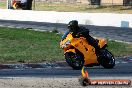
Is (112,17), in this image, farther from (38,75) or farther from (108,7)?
(38,75)

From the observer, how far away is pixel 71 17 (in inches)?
1581

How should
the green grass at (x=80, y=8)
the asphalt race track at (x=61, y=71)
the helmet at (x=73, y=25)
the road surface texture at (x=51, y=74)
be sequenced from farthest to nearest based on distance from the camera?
the green grass at (x=80, y=8) → the helmet at (x=73, y=25) → the asphalt race track at (x=61, y=71) → the road surface texture at (x=51, y=74)

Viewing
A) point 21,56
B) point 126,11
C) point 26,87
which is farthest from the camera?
point 126,11

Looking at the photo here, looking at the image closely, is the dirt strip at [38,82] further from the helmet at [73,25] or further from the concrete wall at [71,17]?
the concrete wall at [71,17]

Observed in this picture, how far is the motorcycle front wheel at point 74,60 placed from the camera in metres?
14.7

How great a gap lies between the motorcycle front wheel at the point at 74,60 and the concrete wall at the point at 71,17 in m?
21.2

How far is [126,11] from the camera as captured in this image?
164ft

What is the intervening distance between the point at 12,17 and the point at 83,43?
31719 mm

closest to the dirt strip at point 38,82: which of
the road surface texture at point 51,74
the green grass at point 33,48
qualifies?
the road surface texture at point 51,74

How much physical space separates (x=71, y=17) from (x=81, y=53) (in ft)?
83.5

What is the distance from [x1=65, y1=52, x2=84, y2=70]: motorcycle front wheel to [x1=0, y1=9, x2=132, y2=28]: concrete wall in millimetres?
21164

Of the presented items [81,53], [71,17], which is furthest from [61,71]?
[71,17]

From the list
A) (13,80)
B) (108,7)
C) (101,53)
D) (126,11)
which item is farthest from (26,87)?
(108,7)

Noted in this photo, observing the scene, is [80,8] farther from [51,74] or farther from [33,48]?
[51,74]
